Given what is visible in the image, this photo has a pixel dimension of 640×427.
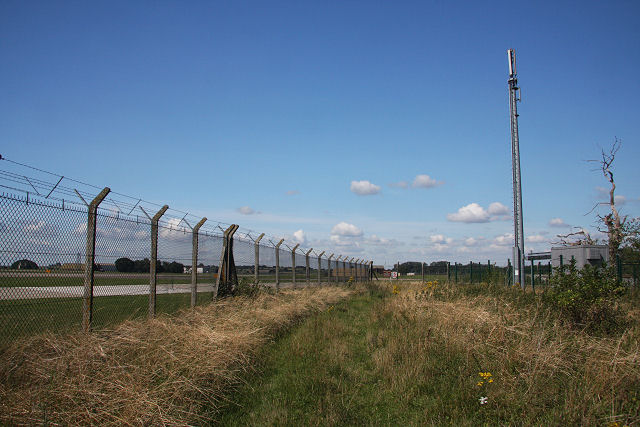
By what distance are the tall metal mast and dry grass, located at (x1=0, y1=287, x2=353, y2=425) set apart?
41.9ft

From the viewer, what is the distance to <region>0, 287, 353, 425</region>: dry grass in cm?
409

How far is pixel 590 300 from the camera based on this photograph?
8.79 metres

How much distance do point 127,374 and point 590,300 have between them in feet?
26.7

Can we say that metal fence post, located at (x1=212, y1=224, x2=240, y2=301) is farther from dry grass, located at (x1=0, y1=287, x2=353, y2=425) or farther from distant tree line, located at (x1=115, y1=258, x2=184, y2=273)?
dry grass, located at (x1=0, y1=287, x2=353, y2=425)

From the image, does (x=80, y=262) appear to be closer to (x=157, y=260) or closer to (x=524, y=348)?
(x=157, y=260)

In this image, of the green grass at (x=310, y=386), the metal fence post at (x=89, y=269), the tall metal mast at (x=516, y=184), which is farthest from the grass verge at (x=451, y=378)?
the tall metal mast at (x=516, y=184)

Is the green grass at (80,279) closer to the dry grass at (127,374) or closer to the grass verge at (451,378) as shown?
the dry grass at (127,374)

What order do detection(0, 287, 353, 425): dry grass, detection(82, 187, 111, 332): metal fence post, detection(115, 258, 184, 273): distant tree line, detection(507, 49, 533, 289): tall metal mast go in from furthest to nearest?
detection(507, 49, 533, 289): tall metal mast, detection(115, 258, 184, 273): distant tree line, detection(82, 187, 111, 332): metal fence post, detection(0, 287, 353, 425): dry grass

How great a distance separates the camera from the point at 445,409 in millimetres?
5266

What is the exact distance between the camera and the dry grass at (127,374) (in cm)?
409

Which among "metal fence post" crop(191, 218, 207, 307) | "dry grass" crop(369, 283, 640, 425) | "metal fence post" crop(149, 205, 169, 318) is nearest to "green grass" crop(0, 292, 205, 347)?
"metal fence post" crop(149, 205, 169, 318)

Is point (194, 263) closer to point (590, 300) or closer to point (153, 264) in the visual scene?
point (153, 264)

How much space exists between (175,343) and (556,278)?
7.81 metres

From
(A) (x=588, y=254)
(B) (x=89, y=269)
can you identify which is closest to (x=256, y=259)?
(B) (x=89, y=269)
